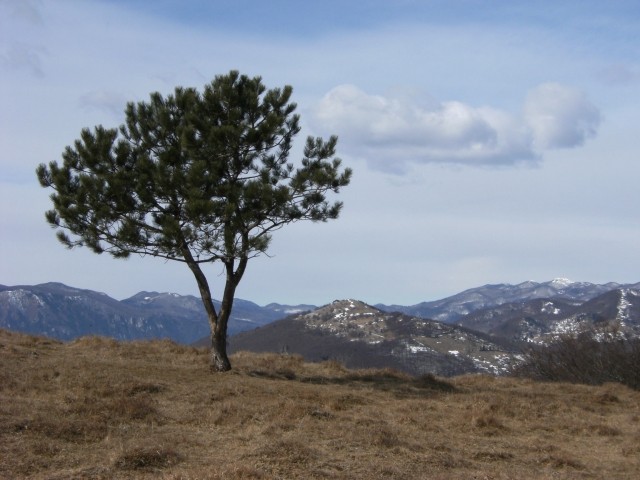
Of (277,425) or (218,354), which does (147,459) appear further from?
(218,354)

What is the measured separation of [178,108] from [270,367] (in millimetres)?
8151

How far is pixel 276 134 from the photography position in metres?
19.4

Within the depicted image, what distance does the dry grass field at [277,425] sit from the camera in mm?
9945

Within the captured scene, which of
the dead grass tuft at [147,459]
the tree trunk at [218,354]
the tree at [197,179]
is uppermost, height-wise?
the tree at [197,179]

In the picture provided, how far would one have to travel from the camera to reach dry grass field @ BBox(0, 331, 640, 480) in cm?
995

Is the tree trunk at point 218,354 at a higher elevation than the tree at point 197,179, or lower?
lower

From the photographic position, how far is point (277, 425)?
41.1ft

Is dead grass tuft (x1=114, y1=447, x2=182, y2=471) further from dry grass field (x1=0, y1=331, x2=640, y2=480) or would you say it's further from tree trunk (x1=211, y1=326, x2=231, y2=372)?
tree trunk (x1=211, y1=326, x2=231, y2=372)

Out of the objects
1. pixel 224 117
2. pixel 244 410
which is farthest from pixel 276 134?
pixel 244 410

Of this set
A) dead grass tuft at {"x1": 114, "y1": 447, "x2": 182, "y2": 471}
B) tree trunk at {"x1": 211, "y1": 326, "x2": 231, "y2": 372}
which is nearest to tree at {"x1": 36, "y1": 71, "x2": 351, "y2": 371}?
tree trunk at {"x1": 211, "y1": 326, "x2": 231, "y2": 372}

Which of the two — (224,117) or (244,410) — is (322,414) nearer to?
(244,410)

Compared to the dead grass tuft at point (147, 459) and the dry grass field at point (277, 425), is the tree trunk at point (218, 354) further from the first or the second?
the dead grass tuft at point (147, 459)

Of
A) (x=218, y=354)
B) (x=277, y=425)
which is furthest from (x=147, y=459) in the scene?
(x=218, y=354)

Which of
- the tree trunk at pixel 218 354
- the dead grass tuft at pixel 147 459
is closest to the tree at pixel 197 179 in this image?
the tree trunk at pixel 218 354
